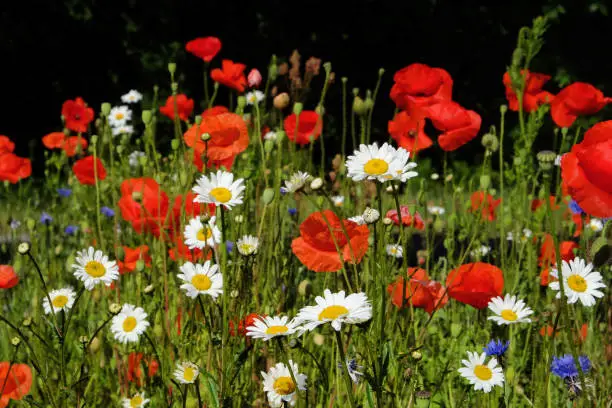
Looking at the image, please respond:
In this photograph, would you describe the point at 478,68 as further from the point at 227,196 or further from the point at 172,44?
the point at 227,196

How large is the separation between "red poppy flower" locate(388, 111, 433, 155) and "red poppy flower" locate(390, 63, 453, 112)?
4 cm

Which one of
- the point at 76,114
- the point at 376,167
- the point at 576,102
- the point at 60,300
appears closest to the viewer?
the point at 376,167

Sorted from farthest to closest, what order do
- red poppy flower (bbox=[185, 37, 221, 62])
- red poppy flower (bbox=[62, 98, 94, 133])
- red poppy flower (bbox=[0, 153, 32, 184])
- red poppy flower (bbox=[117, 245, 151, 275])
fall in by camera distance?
1. red poppy flower (bbox=[62, 98, 94, 133])
2. red poppy flower (bbox=[185, 37, 221, 62])
3. red poppy flower (bbox=[0, 153, 32, 184])
4. red poppy flower (bbox=[117, 245, 151, 275])

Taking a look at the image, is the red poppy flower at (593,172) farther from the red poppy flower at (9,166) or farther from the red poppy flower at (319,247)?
the red poppy flower at (9,166)

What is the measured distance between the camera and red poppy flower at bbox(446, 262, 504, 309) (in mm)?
1325

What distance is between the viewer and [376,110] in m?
6.88

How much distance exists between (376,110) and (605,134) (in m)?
6.01

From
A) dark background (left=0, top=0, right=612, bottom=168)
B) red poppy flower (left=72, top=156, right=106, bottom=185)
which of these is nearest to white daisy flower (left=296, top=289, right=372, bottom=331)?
red poppy flower (left=72, top=156, right=106, bottom=185)

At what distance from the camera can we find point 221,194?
1.14 m

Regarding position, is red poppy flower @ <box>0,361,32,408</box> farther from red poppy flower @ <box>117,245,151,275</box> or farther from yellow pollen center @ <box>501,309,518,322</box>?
yellow pollen center @ <box>501,309,518,322</box>

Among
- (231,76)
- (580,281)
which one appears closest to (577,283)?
(580,281)

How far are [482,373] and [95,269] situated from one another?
2.46ft

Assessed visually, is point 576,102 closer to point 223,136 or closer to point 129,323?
point 223,136

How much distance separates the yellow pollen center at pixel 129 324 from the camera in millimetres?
1392
